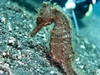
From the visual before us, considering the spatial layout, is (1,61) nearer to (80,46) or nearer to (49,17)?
(49,17)

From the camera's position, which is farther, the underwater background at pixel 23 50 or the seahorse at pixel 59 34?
the seahorse at pixel 59 34

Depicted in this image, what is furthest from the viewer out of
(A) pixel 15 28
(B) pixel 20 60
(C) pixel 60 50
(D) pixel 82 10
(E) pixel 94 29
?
(E) pixel 94 29

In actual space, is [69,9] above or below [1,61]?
above

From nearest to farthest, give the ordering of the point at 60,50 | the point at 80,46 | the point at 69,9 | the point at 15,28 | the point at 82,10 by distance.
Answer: the point at 60,50 < the point at 15,28 < the point at 80,46 < the point at 69,9 < the point at 82,10

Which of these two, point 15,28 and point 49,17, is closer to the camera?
point 49,17

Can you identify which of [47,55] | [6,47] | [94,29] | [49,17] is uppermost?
[49,17]

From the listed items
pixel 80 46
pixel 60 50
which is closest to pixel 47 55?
pixel 60 50

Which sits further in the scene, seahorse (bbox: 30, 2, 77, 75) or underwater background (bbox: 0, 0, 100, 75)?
seahorse (bbox: 30, 2, 77, 75)

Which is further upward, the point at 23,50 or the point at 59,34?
the point at 59,34
